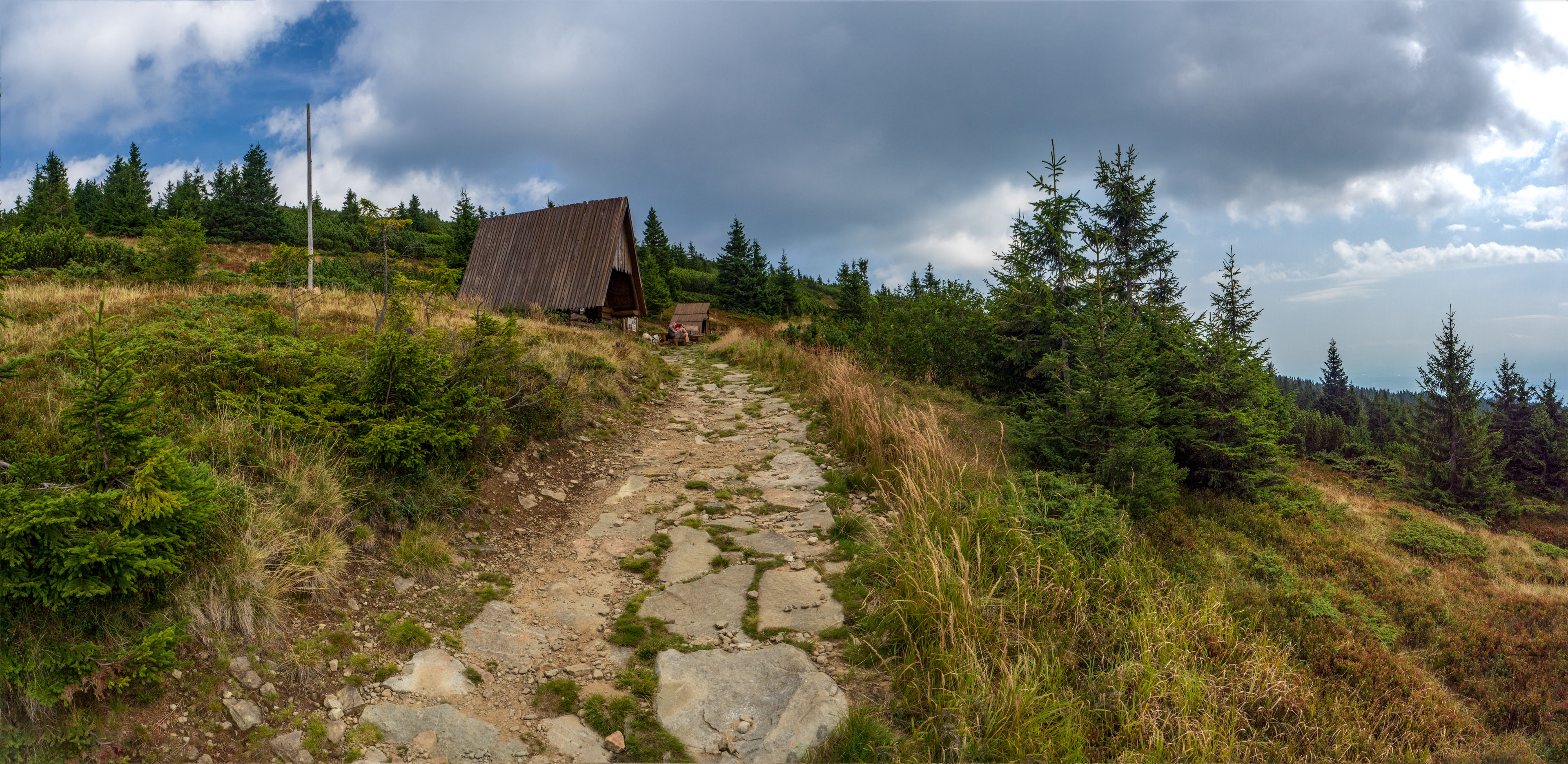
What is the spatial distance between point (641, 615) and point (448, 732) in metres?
1.41

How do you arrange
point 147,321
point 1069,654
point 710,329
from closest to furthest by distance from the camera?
point 1069,654 < point 147,321 < point 710,329

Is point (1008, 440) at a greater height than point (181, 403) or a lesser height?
lesser

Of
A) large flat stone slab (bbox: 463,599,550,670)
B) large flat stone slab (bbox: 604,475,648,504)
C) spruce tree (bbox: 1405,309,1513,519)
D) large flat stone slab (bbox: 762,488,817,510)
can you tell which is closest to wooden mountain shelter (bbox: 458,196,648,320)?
large flat stone slab (bbox: 604,475,648,504)

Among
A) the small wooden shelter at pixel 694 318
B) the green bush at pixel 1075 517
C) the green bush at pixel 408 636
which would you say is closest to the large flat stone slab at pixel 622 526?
the green bush at pixel 408 636

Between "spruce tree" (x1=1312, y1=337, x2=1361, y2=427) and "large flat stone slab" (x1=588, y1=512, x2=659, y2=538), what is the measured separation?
207ft

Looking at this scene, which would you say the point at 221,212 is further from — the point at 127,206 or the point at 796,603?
the point at 796,603

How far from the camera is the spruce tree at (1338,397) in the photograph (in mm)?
50906

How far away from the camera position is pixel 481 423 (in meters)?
6.29

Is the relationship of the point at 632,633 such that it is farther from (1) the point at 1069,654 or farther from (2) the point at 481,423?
(2) the point at 481,423

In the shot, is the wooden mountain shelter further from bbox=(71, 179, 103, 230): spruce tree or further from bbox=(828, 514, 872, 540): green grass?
bbox=(71, 179, 103, 230): spruce tree

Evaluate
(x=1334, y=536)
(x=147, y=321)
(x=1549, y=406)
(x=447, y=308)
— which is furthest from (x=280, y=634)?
(x=1549, y=406)

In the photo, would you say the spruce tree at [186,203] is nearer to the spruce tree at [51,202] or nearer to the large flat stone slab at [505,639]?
the spruce tree at [51,202]

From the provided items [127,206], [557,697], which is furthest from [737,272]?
[557,697]

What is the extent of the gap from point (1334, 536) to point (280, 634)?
14244 millimetres
